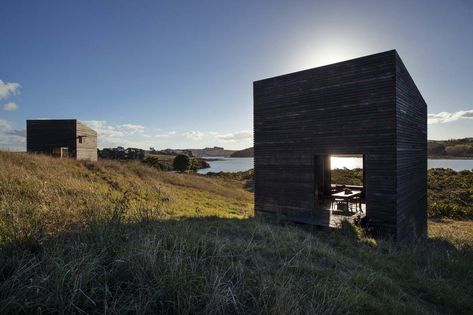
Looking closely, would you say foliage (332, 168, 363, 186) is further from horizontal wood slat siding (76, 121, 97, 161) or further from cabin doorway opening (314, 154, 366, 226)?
horizontal wood slat siding (76, 121, 97, 161)

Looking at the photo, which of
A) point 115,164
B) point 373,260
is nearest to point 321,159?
point 373,260

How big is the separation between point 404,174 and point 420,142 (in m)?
3.71

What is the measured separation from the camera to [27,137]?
2066 centimetres

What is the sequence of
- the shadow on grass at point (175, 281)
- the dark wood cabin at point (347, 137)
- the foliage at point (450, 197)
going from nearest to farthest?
1. the shadow on grass at point (175, 281)
2. the dark wood cabin at point (347, 137)
3. the foliage at point (450, 197)

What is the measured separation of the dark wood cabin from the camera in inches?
309

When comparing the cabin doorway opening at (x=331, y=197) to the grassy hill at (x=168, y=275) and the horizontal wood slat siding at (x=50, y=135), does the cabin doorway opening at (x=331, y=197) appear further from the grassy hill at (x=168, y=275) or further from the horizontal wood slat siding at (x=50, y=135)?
the horizontal wood slat siding at (x=50, y=135)

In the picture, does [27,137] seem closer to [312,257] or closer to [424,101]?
[312,257]

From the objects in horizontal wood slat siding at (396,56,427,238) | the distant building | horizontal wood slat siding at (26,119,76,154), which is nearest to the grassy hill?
horizontal wood slat siding at (396,56,427,238)

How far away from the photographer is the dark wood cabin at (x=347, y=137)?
784cm

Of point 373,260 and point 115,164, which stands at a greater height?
point 115,164

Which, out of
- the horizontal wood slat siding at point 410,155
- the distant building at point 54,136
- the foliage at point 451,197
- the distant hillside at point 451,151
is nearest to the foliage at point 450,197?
the foliage at point 451,197

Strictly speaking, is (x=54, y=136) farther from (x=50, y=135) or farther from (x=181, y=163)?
(x=181, y=163)

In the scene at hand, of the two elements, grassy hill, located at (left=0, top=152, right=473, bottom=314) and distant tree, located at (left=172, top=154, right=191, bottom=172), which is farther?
distant tree, located at (left=172, top=154, right=191, bottom=172)

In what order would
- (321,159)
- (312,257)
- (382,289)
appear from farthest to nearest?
(321,159) → (312,257) → (382,289)
